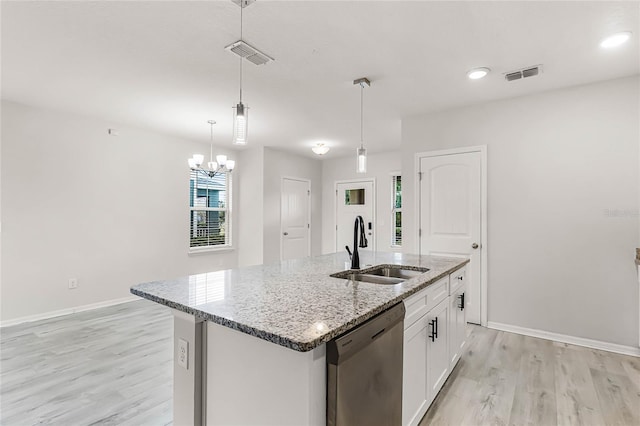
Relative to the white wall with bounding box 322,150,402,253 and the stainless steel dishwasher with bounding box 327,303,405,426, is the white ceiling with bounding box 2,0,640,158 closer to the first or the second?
the stainless steel dishwasher with bounding box 327,303,405,426

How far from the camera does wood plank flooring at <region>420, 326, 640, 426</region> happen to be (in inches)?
76.3

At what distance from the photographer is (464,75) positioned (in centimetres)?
293

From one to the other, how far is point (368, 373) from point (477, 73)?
2754mm

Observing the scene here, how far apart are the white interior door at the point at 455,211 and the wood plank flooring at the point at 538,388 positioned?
0.89 metres

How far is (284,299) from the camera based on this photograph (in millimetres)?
1438

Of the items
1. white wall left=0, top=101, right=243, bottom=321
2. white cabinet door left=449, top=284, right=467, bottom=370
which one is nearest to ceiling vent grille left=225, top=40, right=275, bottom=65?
white cabinet door left=449, top=284, right=467, bottom=370

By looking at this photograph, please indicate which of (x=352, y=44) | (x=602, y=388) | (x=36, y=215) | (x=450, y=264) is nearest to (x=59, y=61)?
(x=36, y=215)

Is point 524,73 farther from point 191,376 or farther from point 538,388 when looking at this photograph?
point 191,376

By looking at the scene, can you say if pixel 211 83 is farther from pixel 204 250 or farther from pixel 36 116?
pixel 204 250

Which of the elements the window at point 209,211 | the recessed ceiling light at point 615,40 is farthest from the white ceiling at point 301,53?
the window at point 209,211

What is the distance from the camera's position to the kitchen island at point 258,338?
104cm

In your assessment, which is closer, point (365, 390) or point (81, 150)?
point (365, 390)

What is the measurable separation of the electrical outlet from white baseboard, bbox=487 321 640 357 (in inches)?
131

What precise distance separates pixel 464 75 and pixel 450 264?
1.76 m
